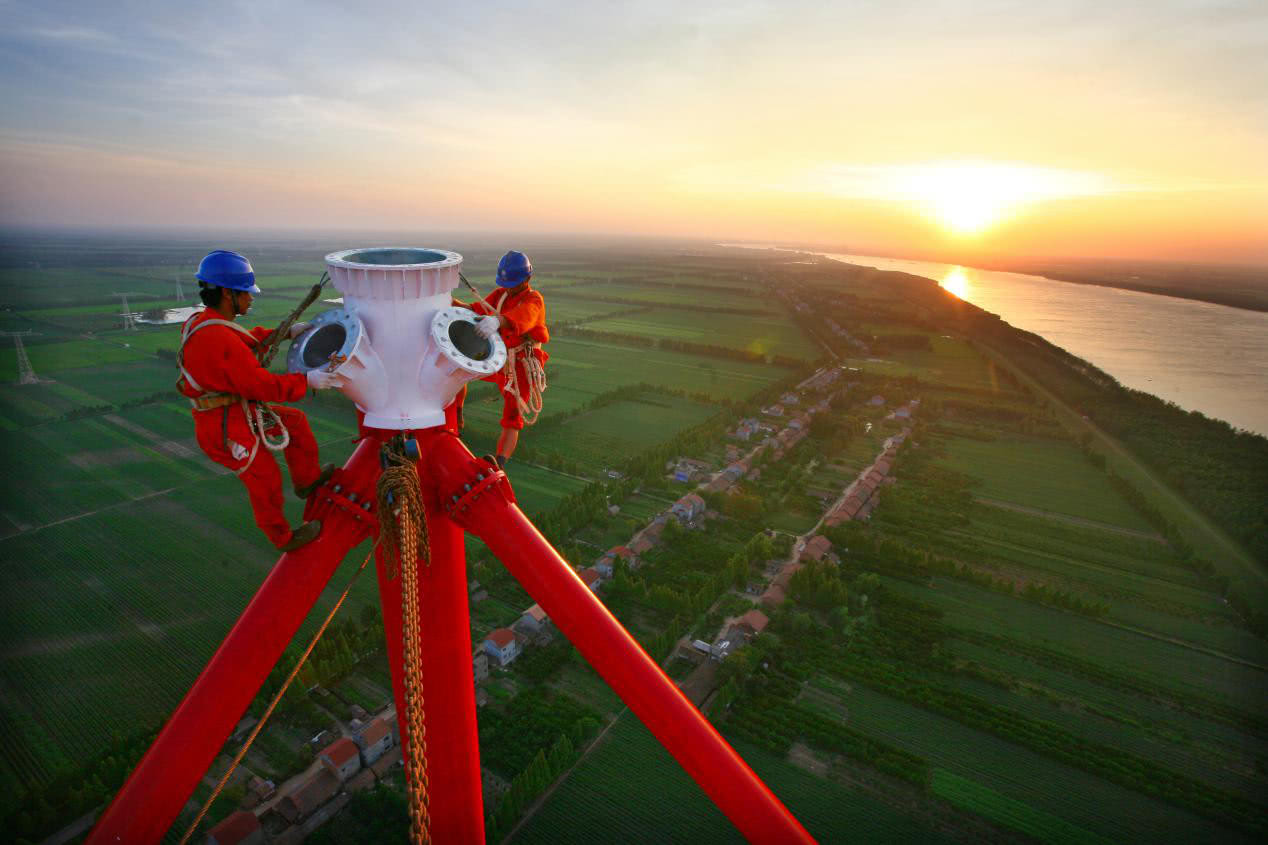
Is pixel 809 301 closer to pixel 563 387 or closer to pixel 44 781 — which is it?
pixel 563 387

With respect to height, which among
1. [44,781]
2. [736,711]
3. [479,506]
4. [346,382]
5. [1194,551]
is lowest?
[44,781]

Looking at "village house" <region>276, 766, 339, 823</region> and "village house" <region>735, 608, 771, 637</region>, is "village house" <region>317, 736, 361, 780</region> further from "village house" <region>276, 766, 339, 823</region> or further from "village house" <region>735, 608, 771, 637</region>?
"village house" <region>735, 608, 771, 637</region>

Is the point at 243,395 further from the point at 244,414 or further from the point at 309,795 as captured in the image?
the point at 309,795

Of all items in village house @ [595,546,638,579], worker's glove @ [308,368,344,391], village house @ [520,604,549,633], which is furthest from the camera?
village house @ [595,546,638,579]

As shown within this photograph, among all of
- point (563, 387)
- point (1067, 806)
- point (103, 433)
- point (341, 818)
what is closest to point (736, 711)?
point (1067, 806)

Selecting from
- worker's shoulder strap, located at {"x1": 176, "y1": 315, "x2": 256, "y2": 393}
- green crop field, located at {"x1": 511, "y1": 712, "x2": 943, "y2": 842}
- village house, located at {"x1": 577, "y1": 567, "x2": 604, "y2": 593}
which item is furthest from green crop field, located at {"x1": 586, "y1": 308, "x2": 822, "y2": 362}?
worker's shoulder strap, located at {"x1": 176, "y1": 315, "x2": 256, "y2": 393}
